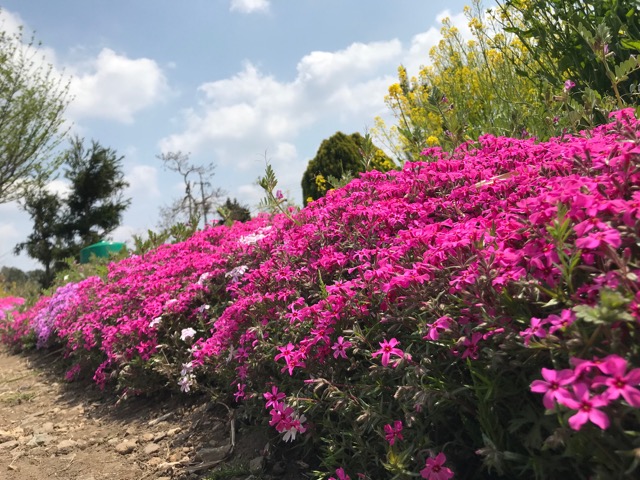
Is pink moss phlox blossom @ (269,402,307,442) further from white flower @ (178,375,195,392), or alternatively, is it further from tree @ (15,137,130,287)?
tree @ (15,137,130,287)

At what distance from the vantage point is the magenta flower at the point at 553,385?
1186 millimetres

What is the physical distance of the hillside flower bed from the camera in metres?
1.28

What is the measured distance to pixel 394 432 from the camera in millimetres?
1796

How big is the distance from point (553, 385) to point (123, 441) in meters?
3.10

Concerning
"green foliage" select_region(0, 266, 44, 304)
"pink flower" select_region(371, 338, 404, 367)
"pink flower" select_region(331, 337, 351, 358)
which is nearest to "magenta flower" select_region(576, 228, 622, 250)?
"pink flower" select_region(371, 338, 404, 367)

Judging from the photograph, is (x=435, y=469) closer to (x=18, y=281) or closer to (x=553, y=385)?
(x=553, y=385)

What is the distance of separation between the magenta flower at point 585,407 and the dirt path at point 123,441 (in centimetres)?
169

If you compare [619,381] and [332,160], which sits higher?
[332,160]

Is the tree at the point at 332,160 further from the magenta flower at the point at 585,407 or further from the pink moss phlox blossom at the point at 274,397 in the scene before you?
the magenta flower at the point at 585,407

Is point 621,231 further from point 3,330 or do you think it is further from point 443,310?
point 3,330

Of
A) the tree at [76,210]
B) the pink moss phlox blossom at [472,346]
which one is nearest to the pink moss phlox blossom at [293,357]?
the pink moss phlox blossom at [472,346]

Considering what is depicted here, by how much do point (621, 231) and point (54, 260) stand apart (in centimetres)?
2634

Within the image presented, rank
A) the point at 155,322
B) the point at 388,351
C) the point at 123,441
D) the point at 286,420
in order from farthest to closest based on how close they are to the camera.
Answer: the point at 155,322 → the point at 123,441 → the point at 286,420 → the point at 388,351

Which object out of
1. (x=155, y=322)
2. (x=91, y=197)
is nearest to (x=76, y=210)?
(x=91, y=197)
